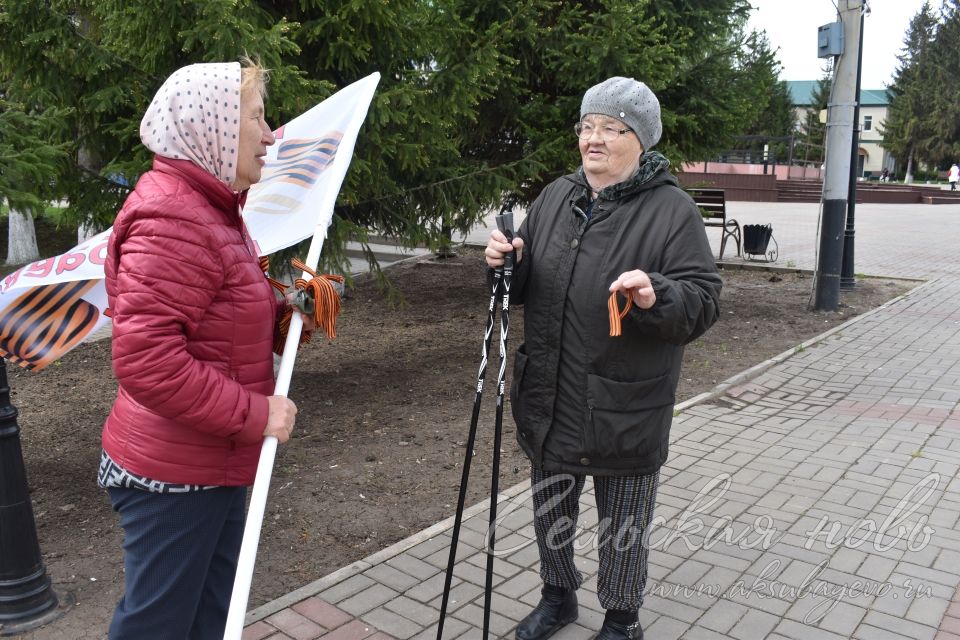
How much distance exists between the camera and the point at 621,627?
3.13 meters

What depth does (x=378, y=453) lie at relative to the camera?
520 centimetres

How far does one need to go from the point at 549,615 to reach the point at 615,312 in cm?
141

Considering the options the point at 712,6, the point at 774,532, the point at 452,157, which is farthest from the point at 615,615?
the point at 712,6

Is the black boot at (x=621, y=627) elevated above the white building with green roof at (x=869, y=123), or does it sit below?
below

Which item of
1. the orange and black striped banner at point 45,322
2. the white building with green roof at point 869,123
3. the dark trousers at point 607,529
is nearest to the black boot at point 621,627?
the dark trousers at point 607,529

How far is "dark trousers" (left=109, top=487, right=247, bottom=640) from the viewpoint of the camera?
2168 millimetres

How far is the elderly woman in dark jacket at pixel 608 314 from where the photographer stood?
272 cm

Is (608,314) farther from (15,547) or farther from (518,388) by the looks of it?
(15,547)

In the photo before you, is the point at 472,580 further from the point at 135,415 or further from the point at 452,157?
the point at 452,157

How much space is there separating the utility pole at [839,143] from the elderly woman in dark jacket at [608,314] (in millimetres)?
7871

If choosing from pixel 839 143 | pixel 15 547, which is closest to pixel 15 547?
pixel 15 547

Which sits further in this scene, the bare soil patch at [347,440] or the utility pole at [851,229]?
the utility pole at [851,229]

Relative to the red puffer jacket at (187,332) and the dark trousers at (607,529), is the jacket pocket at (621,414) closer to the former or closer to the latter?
the dark trousers at (607,529)

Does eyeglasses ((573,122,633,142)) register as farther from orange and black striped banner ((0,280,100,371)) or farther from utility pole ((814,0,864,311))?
utility pole ((814,0,864,311))
